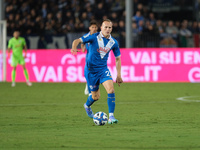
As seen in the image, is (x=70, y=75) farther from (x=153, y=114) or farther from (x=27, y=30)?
(x=153, y=114)

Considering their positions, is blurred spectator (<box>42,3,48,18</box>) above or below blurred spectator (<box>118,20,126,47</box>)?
above

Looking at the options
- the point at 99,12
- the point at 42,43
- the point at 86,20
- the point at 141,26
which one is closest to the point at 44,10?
the point at 86,20

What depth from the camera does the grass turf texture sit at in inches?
288

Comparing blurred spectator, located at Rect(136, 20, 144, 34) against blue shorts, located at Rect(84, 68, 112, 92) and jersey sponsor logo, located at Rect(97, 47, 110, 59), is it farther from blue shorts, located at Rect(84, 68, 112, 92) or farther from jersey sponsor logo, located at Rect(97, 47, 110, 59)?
jersey sponsor logo, located at Rect(97, 47, 110, 59)

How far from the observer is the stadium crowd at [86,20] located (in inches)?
920

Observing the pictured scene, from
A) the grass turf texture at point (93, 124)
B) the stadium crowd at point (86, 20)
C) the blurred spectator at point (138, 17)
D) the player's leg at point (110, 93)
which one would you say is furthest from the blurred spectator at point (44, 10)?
the player's leg at point (110, 93)

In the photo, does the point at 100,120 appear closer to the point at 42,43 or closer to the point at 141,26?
the point at 42,43

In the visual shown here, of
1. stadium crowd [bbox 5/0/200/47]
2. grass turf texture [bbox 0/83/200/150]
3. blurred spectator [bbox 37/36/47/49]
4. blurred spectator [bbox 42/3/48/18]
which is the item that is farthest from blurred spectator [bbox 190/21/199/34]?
blurred spectator [bbox 42/3/48/18]

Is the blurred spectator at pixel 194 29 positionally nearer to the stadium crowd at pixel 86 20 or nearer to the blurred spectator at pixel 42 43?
the stadium crowd at pixel 86 20

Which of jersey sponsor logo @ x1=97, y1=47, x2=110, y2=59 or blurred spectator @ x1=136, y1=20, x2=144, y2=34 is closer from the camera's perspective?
jersey sponsor logo @ x1=97, y1=47, x2=110, y2=59

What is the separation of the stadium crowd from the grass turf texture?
233 inches

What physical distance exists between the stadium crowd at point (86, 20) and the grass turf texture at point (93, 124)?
5909 millimetres

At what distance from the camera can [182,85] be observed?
20266 mm

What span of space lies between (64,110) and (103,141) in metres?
4.80
